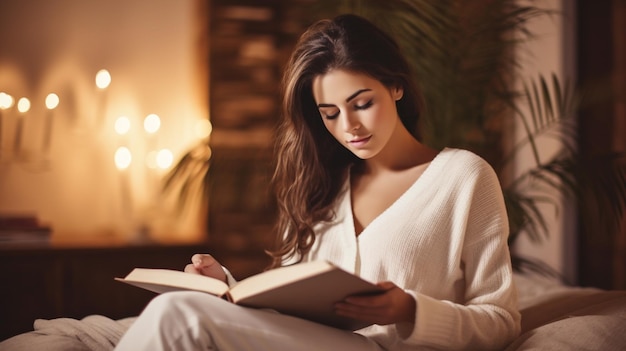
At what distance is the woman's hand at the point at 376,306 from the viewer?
49.1 inches

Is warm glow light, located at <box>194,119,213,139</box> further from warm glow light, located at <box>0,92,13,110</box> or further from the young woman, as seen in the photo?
the young woman

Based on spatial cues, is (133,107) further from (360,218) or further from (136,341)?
(136,341)

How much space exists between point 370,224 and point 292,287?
534mm

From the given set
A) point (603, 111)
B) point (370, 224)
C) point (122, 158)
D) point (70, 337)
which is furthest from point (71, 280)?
point (603, 111)

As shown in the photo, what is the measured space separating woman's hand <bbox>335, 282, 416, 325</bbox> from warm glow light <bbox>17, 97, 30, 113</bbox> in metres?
2.84

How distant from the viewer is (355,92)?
160 cm

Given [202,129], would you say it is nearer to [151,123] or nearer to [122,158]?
[151,123]

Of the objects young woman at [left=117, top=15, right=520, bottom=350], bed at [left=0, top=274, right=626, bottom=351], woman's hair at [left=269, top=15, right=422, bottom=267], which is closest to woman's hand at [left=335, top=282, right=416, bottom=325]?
young woman at [left=117, top=15, right=520, bottom=350]

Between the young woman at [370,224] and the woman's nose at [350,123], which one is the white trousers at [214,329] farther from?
the woman's nose at [350,123]

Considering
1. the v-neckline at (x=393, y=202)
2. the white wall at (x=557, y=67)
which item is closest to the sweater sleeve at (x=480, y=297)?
the v-neckline at (x=393, y=202)

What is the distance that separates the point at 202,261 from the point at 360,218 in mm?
419

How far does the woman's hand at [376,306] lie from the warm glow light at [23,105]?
2.84m

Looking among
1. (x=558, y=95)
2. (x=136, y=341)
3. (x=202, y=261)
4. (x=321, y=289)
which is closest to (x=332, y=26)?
(x=202, y=261)

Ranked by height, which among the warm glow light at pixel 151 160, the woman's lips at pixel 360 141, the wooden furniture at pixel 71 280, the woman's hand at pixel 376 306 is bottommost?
the wooden furniture at pixel 71 280
